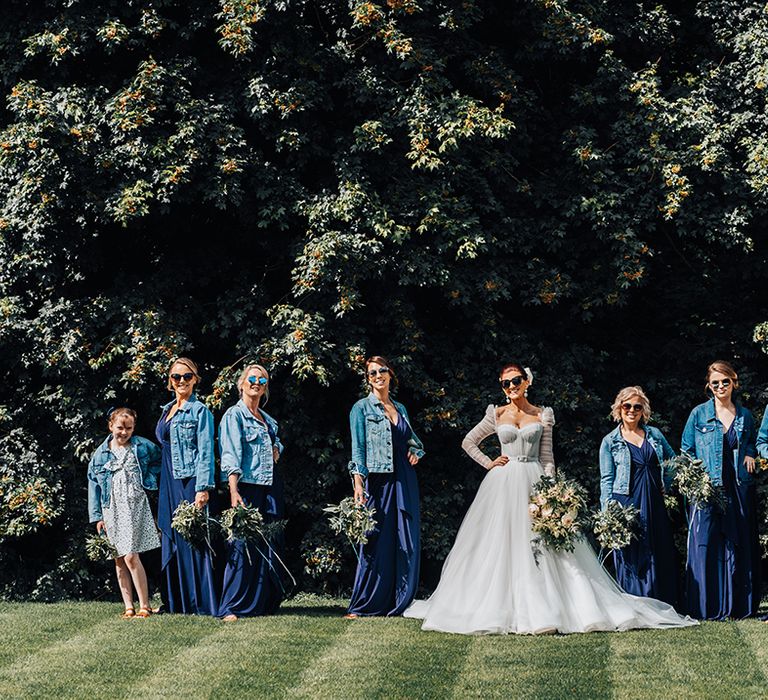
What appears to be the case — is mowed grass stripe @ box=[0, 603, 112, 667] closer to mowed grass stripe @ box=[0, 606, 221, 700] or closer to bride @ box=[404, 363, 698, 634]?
mowed grass stripe @ box=[0, 606, 221, 700]

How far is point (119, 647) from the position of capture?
943 centimetres

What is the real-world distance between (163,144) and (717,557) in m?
7.16

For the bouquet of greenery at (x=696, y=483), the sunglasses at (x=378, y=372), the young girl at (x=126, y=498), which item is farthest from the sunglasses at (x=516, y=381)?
the young girl at (x=126, y=498)

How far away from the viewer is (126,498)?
11.4 meters

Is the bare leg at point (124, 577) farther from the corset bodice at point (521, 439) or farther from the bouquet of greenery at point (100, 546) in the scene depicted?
the corset bodice at point (521, 439)

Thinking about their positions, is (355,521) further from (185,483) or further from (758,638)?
(758,638)

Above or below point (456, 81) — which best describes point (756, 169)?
below

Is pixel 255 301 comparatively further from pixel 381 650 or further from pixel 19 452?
pixel 381 650

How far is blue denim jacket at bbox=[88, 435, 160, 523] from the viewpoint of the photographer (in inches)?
451

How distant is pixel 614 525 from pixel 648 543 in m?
0.58

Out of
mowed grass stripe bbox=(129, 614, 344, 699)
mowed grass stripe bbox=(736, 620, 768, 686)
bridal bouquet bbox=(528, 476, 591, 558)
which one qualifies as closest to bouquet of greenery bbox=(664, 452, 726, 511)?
mowed grass stripe bbox=(736, 620, 768, 686)

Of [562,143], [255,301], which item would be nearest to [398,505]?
[255,301]

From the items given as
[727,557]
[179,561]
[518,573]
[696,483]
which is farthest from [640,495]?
[179,561]

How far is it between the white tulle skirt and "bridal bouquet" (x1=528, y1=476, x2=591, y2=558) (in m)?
0.10
